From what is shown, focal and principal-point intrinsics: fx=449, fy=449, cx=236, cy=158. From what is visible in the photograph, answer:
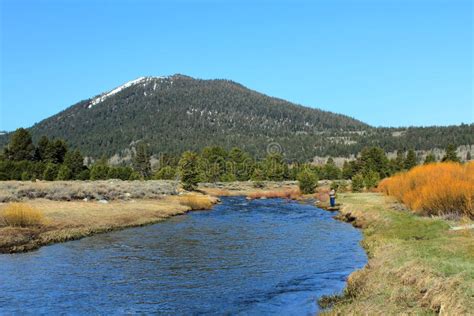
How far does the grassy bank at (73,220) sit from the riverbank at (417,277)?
21.4 m

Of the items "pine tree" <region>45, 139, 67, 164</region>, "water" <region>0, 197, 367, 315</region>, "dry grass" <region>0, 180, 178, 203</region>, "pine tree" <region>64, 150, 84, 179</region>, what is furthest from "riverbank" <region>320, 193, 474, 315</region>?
"pine tree" <region>45, 139, 67, 164</region>

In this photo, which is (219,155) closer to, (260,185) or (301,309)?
(260,185)

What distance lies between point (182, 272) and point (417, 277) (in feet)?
39.4

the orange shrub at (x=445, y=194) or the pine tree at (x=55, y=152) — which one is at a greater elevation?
the pine tree at (x=55, y=152)

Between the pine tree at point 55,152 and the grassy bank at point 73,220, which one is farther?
the pine tree at point 55,152

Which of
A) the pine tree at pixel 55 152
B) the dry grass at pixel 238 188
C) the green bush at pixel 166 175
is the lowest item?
the dry grass at pixel 238 188

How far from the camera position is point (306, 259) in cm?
2705

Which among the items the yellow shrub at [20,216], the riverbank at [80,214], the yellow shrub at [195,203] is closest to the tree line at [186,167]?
the yellow shrub at [195,203]

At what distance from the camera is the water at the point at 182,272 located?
18.1 metres

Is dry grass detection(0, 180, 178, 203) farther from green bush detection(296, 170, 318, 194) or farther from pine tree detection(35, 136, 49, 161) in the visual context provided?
pine tree detection(35, 136, 49, 161)

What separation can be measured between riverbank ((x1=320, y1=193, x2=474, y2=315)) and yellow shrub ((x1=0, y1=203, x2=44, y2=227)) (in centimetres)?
2408

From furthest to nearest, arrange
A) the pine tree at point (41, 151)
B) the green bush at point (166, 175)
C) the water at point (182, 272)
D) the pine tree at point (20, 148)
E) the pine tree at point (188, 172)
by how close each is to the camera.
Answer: the green bush at point (166, 175) → the pine tree at point (41, 151) → the pine tree at point (20, 148) → the pine tree at point (188, 172) → the water at point (182, 272)

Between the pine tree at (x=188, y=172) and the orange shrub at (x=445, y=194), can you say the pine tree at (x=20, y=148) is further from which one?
the orange shrub at (x=445, y=194)

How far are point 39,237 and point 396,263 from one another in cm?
2375
